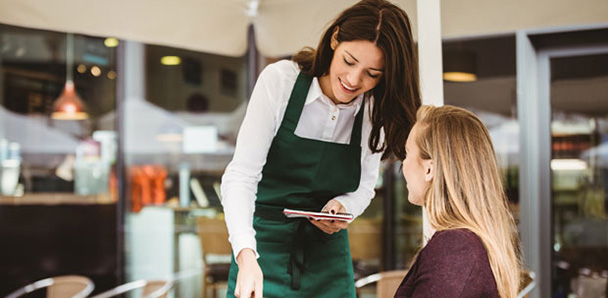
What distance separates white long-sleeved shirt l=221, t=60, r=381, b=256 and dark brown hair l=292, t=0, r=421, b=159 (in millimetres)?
62

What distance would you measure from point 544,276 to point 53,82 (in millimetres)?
4805

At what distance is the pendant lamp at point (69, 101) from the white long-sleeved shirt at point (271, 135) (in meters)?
4.81

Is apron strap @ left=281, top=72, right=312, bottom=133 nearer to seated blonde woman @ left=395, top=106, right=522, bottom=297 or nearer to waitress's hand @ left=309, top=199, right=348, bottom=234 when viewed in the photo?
waitress's hand @ left=309, top=199, right=348, bottom=234

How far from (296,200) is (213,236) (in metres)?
4.14

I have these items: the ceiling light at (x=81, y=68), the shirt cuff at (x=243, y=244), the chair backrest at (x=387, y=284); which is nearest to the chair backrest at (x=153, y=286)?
the chair backrest at (x=387, y=284)

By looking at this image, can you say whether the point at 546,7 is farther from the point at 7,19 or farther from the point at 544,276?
the point at 7,19

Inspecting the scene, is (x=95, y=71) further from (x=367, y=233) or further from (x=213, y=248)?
(x=367, y=233)

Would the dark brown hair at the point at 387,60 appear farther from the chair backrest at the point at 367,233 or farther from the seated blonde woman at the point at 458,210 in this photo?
the chair backrest at the point at 367,233

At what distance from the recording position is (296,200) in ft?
6.03

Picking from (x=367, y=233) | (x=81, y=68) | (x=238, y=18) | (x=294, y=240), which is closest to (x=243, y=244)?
(x=294, y=240)

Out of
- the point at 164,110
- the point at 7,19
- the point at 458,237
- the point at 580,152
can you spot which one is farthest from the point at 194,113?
the point at 458,237

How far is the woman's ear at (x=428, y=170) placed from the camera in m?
1.43

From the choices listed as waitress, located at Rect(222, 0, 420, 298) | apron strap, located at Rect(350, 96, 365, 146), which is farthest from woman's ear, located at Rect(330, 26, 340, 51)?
apron strap, located at Rect(350, 96, 365, 146)

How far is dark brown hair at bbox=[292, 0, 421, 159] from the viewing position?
1639mm
